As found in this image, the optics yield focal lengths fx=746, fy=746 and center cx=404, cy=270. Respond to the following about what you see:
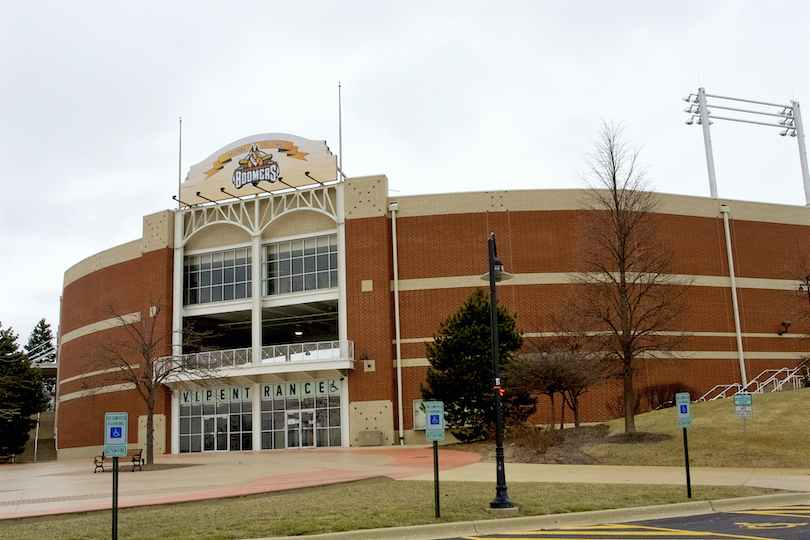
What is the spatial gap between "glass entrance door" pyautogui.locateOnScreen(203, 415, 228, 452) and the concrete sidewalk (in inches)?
570

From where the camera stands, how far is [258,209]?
142 feet

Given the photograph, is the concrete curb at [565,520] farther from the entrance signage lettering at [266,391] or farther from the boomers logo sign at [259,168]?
the boomers logo sign at [259,168]

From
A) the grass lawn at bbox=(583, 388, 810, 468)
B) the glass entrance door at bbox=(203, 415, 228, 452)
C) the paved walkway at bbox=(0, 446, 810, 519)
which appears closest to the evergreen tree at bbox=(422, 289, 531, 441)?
the paved walkway at bbox=(0, 446, 810, 519)

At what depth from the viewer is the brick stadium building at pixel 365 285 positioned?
39344mm

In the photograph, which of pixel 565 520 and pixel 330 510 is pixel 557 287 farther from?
pixel 330 510

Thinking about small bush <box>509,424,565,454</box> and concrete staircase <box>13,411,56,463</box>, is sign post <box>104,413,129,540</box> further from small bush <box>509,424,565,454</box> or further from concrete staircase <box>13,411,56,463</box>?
concrete staircase <box>13,411,56,463</box>

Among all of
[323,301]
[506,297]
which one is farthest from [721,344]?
[323,301]

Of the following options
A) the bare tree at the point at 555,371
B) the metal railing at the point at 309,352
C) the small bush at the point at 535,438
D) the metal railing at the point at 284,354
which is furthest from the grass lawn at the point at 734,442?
the metal railing at the point at 284,354

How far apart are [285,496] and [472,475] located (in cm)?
576

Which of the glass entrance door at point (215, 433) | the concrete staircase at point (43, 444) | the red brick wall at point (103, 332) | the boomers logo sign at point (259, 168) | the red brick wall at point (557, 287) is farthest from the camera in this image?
the concrete staircase at point (43, 444)

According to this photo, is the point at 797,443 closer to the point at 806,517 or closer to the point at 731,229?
the point at 806,517

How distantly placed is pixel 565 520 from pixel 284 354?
29.8m

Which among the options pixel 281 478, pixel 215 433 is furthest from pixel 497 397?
pixel 215 433

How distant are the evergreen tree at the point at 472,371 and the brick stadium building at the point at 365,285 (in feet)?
23.8
